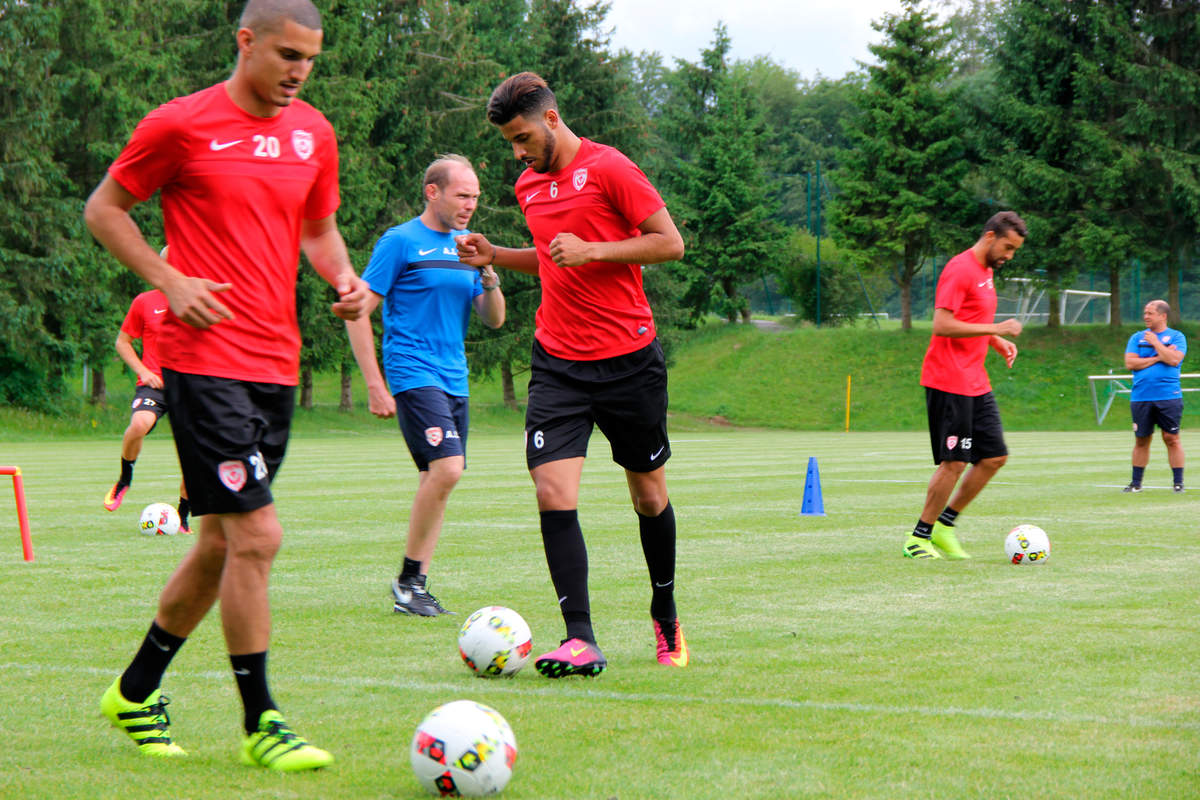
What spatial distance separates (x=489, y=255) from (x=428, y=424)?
147cm

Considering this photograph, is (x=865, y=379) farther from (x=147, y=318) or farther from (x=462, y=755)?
(x=462, y=755)

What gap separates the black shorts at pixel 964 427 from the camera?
31.2 feet

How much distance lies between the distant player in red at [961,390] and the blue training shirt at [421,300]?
→ 144 inches

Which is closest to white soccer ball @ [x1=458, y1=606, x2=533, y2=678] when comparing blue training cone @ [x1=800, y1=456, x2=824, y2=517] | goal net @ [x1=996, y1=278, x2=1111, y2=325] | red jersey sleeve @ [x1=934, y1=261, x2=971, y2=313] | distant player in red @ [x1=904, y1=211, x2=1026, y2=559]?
distant player in red @ [x1=904, y1=211, x2=1026, y2=559]

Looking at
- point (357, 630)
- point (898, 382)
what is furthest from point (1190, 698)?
point (898, 382)

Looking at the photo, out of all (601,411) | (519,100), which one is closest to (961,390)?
(601,411)

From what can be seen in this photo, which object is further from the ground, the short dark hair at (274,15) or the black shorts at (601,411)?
the short dark hair at (274,15)

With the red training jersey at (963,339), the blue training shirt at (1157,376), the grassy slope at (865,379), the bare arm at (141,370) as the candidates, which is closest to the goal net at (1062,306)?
the grassy slope at (865,379)

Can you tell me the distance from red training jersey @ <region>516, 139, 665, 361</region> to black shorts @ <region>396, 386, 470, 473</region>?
1.66m

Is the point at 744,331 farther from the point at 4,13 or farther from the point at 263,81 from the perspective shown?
the point at 263,81

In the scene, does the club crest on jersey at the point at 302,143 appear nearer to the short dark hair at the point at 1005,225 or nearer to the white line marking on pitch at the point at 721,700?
the white line marking on pitch at the point at 721,700

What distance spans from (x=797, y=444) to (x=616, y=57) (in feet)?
70.4

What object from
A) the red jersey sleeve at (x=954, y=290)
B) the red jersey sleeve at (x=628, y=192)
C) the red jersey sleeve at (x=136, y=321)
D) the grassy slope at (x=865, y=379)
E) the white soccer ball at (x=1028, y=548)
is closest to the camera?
the red jersey sleeve at (x=628, y=192)

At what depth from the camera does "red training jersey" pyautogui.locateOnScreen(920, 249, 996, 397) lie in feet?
30.9
